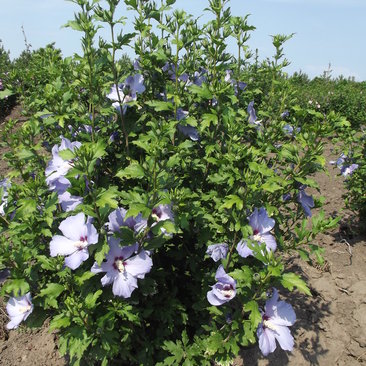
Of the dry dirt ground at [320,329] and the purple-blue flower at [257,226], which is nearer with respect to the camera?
the purple-blue flower at [257,226]

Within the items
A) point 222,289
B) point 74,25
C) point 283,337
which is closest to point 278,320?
point 283,337

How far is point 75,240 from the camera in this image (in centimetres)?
184

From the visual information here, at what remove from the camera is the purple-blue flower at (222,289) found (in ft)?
6.54

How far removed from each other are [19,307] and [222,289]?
1147 millimetres

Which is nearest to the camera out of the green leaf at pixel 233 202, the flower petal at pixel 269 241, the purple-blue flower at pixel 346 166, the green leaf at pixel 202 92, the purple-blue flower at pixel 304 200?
the green leaf at pixel 233 202

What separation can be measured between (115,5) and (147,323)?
211cm

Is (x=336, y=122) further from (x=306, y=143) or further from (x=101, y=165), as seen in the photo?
(x=101, y=165)

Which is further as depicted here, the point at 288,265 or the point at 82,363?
the point at 288,265

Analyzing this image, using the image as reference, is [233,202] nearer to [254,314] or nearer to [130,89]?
[254,314]

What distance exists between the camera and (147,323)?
2674 mm

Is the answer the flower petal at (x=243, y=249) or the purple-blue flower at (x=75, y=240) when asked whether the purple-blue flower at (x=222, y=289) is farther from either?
the purple-blue flower at (x=75, y=240)

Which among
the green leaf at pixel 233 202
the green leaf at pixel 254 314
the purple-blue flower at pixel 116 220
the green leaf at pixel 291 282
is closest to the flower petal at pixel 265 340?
the green leaf at pixel 254 314

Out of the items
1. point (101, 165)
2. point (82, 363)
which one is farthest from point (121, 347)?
point (101, 165)

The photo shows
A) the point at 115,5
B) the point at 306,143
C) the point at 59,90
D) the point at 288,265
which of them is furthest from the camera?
the point at 288,265
